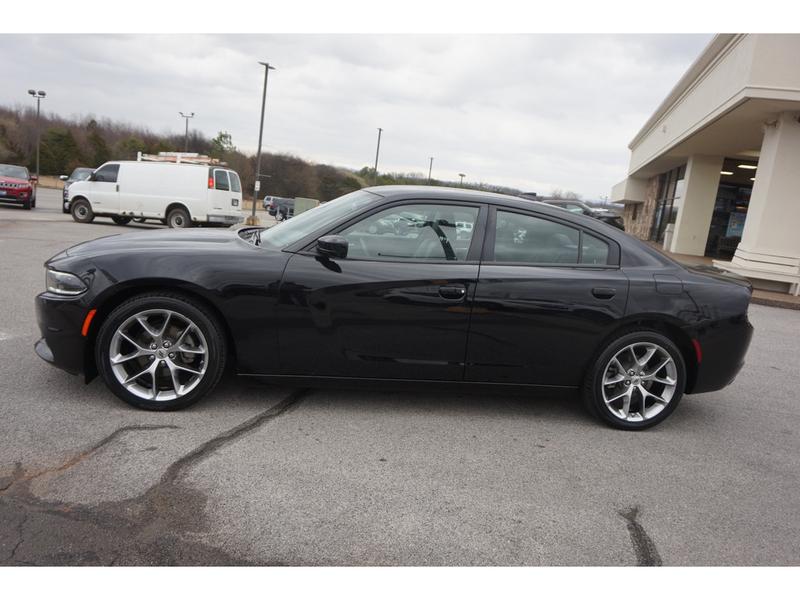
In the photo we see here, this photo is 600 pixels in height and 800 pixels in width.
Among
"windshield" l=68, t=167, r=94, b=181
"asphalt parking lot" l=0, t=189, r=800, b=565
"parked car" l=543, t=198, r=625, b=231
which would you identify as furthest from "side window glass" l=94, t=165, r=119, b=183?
"asphalt parking lot" l=0, t=189, r=800, b=565

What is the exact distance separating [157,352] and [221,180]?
15.6 meters

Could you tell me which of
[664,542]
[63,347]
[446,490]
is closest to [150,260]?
[63,347]

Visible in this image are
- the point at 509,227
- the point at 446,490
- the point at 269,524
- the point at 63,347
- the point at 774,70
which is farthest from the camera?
the point at 774,70

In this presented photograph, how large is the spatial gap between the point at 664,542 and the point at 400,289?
1.99 meters

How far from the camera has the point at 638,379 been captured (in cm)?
405

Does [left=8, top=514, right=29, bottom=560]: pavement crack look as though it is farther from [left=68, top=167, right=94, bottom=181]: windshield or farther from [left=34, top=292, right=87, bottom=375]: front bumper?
[left=68, top=167, right=94, bottom=181]: windshield

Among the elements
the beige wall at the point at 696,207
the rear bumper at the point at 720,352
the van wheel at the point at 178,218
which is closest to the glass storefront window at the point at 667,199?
the beige wall at the point at 696,207

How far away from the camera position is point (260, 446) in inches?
131

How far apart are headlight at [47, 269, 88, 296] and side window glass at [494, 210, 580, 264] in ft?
8.66

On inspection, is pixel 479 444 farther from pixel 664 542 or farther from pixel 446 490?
pixel 664 542

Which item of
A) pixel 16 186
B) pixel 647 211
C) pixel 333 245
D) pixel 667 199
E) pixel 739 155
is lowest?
pixel 16 186

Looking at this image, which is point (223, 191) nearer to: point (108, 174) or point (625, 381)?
point (108, 174)

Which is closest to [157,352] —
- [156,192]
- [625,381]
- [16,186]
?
[625,381]

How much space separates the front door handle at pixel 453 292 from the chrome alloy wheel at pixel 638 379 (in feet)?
3.77
